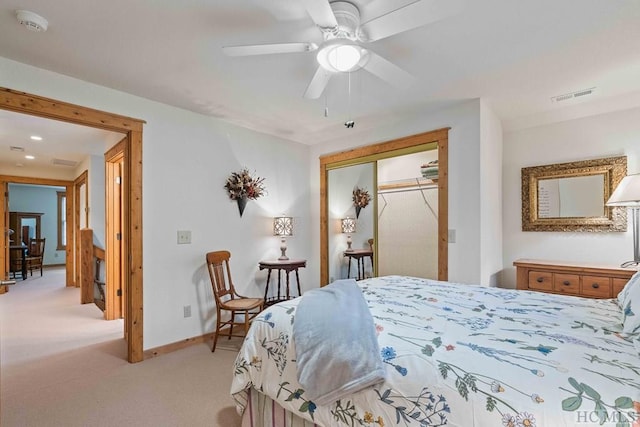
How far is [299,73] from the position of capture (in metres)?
2.46

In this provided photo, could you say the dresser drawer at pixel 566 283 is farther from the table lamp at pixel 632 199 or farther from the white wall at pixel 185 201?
the white wall at pixel 185 201

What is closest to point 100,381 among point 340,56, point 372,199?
point 340,56

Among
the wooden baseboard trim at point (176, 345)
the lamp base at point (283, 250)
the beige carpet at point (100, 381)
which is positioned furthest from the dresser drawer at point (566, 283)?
the wooden baseboard trim at point (176, 345)

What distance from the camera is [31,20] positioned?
176cm

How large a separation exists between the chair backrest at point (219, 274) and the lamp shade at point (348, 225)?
5.31 ft

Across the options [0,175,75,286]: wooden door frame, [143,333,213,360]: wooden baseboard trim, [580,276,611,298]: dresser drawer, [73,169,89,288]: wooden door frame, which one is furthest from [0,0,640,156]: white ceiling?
[0,175,75,286]: wooden door frame

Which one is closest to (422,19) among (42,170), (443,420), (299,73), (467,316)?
(299,73)

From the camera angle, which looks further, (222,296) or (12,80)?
(222,296)

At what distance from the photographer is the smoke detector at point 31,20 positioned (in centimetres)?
173

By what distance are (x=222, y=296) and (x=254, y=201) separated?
120cm

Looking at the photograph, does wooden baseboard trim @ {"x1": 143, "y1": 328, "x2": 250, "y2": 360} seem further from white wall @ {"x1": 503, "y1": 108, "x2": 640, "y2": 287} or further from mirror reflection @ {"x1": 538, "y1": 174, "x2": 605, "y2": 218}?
mirror reflection @ {"x1": 538, "y1": 174, "x2": 605, "y2": 218}

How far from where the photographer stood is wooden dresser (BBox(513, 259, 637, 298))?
254cm

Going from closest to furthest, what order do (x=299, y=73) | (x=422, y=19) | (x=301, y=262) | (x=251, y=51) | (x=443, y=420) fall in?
(x=443, y=420)
(x=422, y=19)
(x=251, y=51)
(x=299, y=73)
(x=301, y=262)

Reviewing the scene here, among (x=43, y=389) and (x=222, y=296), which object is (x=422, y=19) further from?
(x=43, y=389)
